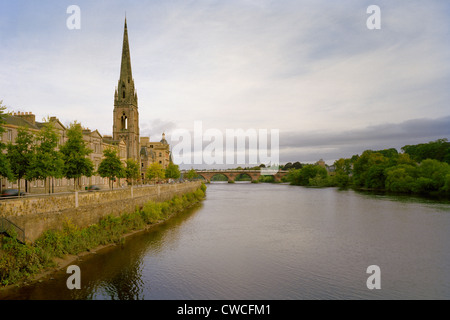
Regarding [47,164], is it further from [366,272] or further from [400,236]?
[400,236]

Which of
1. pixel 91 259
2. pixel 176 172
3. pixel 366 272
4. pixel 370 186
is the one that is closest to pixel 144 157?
pixel 176 172

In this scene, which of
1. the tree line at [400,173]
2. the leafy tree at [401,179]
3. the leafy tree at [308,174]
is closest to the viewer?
the tree line at [400,173]

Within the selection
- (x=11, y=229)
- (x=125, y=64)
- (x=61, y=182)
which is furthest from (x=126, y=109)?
(x=11, y=229)

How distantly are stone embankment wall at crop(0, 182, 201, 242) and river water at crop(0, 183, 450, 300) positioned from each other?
9.49 ft

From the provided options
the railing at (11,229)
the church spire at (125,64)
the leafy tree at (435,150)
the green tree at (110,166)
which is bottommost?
the railing at (11,229)

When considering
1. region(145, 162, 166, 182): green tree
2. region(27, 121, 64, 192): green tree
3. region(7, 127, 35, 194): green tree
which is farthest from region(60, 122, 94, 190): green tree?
region(145, 162, 166, 182): green tree

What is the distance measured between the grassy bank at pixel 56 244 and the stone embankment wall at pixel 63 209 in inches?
19.2

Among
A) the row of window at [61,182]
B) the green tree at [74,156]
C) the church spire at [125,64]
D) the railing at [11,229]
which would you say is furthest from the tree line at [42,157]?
the church spire at [125,64]

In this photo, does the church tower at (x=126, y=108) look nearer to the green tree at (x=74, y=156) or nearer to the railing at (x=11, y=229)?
the green tree at (x=74, y=156)

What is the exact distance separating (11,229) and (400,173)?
79.7 metres

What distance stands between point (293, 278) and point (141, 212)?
1887cm

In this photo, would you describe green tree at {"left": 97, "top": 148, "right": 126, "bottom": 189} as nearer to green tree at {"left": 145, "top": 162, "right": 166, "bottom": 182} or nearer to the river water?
the river water

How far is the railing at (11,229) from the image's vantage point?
50.5 feet
